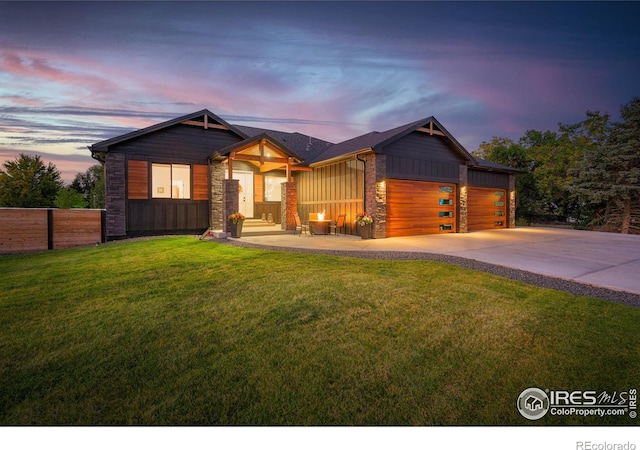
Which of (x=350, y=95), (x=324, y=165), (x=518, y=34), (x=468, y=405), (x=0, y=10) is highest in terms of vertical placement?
(x=350, y=95)

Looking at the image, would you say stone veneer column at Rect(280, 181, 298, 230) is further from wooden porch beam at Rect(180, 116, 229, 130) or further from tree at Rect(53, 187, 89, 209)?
tree at Rect(53, 187, 89, 209)

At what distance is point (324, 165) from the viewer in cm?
1357

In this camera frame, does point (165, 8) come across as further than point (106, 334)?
Yes

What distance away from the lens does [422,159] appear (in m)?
12.9

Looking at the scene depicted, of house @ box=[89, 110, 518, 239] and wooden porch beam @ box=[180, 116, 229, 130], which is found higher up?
wooden porch beam @ box=[180, 116, 229, 130]

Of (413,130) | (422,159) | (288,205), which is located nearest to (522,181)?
(422,159)

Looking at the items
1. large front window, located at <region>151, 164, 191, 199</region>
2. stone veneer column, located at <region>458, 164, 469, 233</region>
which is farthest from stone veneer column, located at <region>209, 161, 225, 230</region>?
stone veneer column, located at <region>458, 164, 469, 233</region>

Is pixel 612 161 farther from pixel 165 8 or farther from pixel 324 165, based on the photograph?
pixel 165 8

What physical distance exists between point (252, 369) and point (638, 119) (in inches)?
941

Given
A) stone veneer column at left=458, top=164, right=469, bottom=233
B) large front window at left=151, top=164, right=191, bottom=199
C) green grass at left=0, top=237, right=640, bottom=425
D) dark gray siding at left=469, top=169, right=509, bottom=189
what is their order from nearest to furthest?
1. green grass at left=0, top=237, right=640, bottom=425
2. large front window at left=151, top=164, right=191, bottom=199
3. stone veneer column at left=458, top=164, right=469, bottom=233
4. dark gray siding at left=469, top=169, right=509, bottom=189

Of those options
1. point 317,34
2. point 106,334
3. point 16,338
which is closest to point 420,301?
point 106,334

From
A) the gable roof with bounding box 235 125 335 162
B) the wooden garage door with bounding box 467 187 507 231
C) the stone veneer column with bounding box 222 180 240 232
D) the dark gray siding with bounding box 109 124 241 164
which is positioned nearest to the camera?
the stone veneer column with bounding box 222 180 240 232

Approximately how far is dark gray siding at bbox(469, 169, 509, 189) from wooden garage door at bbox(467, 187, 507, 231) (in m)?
0.28

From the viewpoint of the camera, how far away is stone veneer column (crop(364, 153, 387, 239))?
36.9 feet
